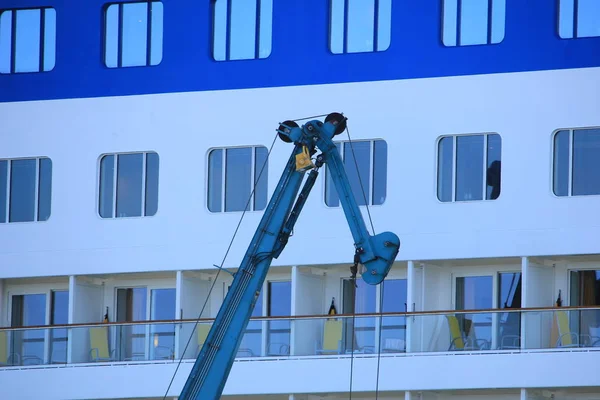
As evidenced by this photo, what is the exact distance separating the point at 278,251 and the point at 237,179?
9.01 m

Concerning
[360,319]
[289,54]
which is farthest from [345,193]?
[289,54]

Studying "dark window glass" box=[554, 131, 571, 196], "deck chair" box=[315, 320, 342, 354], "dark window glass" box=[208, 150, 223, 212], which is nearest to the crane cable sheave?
"deck chair" box=[315, 320, 342, 354]

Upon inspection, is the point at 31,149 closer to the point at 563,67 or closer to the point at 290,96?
the point at 290,96

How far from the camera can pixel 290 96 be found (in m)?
31.4

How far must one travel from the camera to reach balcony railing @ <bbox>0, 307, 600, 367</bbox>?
2811cm

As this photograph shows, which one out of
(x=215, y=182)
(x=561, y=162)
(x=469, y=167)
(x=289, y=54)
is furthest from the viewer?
(x=215, y=182)

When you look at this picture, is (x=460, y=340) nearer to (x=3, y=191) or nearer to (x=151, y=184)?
(x=151, y=184)

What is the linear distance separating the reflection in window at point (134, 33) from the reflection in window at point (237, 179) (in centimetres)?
271

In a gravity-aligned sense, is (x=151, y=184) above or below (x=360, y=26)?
below

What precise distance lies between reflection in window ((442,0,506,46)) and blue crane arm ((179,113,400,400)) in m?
8.04

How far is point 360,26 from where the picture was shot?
3119 centimetres

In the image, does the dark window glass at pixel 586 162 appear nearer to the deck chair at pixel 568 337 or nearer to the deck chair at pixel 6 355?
the deck chair at pixel 568 337

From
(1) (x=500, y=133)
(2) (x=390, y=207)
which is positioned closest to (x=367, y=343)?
(2) (x=390, y=207)

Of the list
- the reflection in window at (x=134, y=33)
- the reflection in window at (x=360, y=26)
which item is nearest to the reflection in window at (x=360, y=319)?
the reflection in window at (x=360, y=26)
